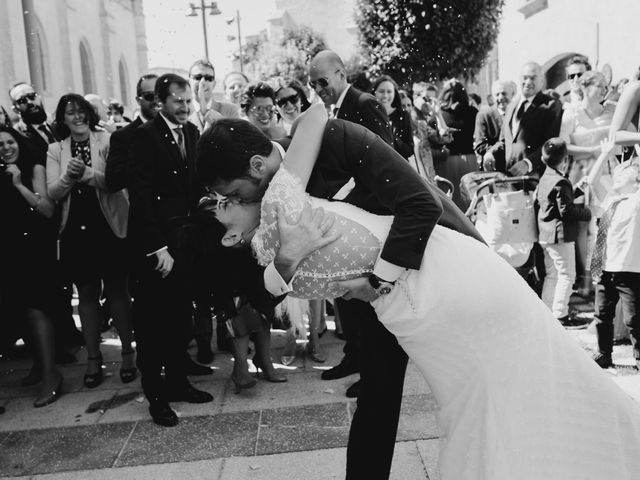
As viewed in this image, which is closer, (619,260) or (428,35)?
(619,260)

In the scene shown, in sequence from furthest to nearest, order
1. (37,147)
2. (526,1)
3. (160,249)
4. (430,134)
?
(526,1) < (430,134) < (37,147) < (160,249)

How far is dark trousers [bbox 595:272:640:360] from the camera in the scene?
4.32 meters

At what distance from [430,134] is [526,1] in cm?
1330

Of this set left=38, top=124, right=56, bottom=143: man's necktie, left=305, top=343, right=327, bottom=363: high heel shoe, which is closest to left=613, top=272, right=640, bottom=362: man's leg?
left=305, top=343, right=327, bottom=363: high heel shoe

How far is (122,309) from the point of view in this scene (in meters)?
5.02

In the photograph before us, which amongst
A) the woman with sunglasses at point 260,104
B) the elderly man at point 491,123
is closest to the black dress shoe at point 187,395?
the woman with sunglasses at point 260,104

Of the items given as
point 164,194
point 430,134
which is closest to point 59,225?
point 164,194

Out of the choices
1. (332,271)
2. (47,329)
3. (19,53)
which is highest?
(19,53)

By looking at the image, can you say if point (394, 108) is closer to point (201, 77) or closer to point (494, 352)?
point (201, 77)

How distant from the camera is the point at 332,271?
2.18 m

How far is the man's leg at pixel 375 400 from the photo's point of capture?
2623 mm

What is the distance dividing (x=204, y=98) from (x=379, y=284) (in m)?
4.57

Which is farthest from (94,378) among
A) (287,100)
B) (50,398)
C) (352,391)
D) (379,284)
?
(379,284)

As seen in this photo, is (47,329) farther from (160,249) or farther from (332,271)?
(332,271)
